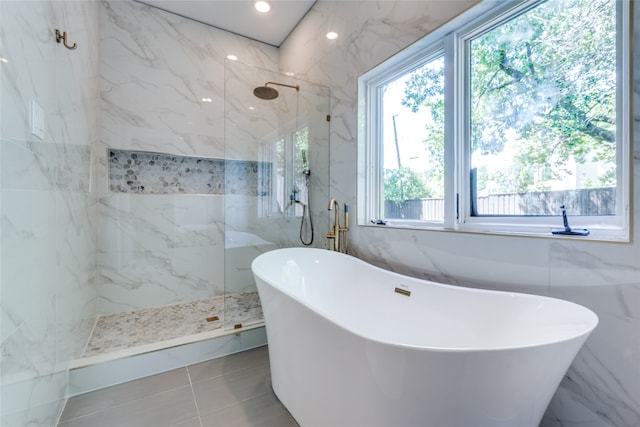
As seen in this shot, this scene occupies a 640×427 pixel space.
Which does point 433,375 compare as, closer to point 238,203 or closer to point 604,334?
point 604,334

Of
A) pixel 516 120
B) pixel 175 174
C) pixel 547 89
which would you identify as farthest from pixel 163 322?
pixel 547 89

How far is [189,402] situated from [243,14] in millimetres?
3278

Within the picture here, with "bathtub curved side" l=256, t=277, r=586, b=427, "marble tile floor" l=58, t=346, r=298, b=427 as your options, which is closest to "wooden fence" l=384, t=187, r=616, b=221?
"bathtub curved side" l=256, t=277, r=586, b=427

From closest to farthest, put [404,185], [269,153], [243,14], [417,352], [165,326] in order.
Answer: [417,352]
[404,185]
[165,326]
[269,153]
[243,14]

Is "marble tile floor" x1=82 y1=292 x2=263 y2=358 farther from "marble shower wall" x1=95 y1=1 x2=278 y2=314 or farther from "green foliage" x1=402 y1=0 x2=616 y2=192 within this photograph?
"green foliage" x1=402 y1=0 x2=616 y2=192

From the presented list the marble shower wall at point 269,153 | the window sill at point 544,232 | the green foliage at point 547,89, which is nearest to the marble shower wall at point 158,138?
the marble shower wall at point 269,153

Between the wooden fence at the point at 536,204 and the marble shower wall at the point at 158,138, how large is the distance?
5.09 ft

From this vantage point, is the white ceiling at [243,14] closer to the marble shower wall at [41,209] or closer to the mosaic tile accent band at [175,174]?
the marble shower wall at [41,209]

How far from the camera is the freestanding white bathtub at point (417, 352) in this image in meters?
0.70

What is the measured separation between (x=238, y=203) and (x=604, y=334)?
2421mm

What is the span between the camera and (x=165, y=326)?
7.05 feet

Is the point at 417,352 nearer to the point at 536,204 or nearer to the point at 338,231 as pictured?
the point at 536,204

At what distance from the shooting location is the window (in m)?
1.10

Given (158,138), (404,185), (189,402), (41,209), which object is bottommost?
(189,402)
